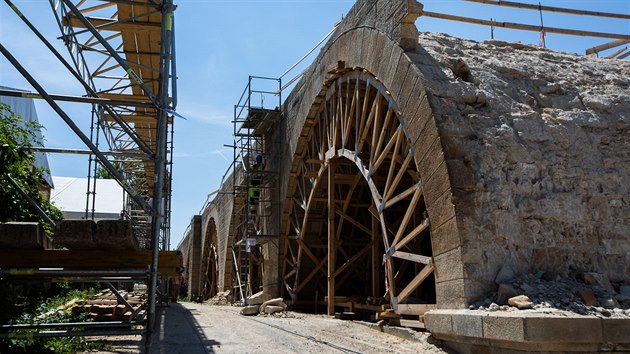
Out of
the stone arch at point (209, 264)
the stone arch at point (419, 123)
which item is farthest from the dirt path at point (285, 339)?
the stone arch at point (209, 264)

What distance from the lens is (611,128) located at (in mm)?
9000

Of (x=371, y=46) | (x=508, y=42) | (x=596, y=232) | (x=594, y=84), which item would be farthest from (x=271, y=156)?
(x=596, y=232)

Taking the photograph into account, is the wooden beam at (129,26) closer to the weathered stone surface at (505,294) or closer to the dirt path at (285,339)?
the dirt path at (285,339)

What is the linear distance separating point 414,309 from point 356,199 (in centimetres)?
773

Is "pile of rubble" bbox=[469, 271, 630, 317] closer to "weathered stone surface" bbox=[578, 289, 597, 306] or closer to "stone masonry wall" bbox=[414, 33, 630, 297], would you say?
"weathered stone surface" bbox=[578, 289, 597, 306]

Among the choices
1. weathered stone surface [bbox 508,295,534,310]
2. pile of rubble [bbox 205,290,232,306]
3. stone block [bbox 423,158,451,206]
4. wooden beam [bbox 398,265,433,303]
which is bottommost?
pile of rubble [bbox 205,290,232,306]

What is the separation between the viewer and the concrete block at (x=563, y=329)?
6055 millimetres

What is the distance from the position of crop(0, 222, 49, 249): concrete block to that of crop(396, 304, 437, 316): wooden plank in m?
5.43

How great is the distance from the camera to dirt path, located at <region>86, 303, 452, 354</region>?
8.20 m

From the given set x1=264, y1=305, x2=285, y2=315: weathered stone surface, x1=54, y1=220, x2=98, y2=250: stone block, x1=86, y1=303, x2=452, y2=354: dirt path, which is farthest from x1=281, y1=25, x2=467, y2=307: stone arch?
x1=264, y1=305, x2=285, y2=315: weathered stone surface

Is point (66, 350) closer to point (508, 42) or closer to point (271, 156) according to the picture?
point (508, 42)

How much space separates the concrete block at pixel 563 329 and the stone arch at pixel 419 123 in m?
1.37

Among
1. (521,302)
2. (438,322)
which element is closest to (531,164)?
(521,302)

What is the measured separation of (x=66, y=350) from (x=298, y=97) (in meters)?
11.6
